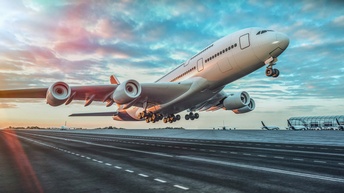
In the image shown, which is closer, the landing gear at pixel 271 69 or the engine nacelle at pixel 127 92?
the landing gear at pixel 271 69

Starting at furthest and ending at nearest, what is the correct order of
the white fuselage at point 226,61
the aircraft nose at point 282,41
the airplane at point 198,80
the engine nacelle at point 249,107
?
the engine nacelle at point 249,107 < the airplane at point 198,80 < the white fuselage at point 226,61 < the aircraft nose at point 282,41

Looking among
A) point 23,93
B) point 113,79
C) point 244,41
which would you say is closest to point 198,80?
point 244,41

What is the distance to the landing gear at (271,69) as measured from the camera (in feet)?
71.6

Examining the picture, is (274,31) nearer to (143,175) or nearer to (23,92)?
(143,175)

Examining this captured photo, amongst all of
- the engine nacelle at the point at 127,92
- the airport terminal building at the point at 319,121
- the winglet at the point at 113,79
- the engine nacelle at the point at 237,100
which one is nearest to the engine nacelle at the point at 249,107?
the engine nacelle at the point at 237,100

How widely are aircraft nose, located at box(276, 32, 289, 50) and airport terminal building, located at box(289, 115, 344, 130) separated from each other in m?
86.8

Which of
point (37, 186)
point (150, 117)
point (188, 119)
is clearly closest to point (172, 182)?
point (37, 186)

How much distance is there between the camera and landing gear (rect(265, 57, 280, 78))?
21.8 metres

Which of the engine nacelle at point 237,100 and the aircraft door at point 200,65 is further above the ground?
the aircraft door at point 200,65

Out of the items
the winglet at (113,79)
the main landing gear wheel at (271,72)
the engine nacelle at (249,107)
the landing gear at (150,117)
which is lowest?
the landing gear at (150,117)

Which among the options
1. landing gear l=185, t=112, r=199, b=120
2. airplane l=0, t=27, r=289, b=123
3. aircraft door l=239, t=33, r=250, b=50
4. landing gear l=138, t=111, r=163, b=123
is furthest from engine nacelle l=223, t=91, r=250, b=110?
aircraft door l=239, t=33, r=250, b=50

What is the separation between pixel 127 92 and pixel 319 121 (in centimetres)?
10129

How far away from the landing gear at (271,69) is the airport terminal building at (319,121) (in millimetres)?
86679

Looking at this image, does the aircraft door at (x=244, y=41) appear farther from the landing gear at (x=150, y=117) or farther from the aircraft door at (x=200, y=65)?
the landing gear at (x=150, y=117)
